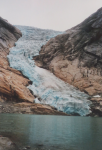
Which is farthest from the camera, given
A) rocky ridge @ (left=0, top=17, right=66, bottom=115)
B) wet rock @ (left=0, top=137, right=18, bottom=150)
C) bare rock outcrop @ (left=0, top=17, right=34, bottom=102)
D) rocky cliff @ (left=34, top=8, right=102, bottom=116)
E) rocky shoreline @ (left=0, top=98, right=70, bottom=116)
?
rocky cliff @ (left=34, top=8, right=102, bottom=116)

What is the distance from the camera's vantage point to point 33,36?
4056cm

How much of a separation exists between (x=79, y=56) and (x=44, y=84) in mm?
11820

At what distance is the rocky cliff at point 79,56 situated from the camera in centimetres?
3043

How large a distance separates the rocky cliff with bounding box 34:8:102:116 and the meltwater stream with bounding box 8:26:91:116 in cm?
221

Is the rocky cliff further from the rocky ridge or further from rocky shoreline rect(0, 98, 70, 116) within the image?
rocky shoreline rect(0, 98, 70, 116)

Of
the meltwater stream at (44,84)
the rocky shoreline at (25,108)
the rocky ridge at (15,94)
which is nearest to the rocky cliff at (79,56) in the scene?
the meltwater stream at (44,84)

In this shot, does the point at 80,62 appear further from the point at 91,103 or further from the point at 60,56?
the point at 91,103

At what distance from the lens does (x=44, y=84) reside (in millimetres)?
25641

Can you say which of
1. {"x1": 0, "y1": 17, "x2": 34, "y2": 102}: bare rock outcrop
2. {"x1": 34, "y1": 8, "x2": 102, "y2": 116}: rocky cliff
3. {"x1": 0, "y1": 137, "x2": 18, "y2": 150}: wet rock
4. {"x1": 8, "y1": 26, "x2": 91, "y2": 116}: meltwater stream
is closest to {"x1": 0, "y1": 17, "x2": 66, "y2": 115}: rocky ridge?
{"x1": 0, "y1": 17, "x2": 34, "y2": 102}: bare rock outcrop

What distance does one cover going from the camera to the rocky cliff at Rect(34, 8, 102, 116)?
3043cm

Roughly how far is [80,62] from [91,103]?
36.9 feet

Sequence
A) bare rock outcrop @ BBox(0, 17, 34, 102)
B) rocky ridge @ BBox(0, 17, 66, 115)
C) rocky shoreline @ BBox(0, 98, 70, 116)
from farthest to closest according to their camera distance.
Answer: bare rock outcrop @ BBox(0, 17, 34, 102) < rocky ridge @ BBox(0, 17, 66, 115) < rocky shoreline @ BBox(0, 98, 70, 116)

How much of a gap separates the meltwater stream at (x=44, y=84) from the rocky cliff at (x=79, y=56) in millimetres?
2207

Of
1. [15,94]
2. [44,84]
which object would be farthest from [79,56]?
[15,94]
